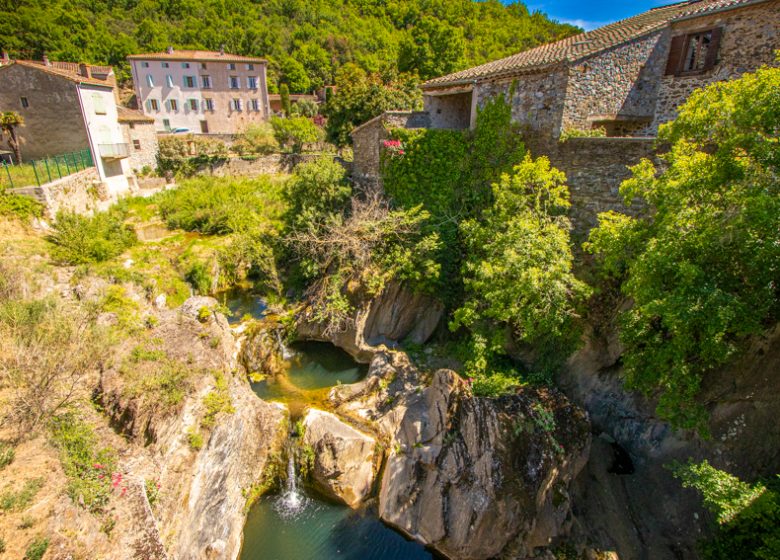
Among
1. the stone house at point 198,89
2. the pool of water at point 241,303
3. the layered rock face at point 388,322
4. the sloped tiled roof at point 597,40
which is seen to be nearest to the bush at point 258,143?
the stone house at point 198,89

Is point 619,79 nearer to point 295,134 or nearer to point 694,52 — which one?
point 694,52

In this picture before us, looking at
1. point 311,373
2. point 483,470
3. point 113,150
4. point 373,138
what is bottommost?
point 311,373

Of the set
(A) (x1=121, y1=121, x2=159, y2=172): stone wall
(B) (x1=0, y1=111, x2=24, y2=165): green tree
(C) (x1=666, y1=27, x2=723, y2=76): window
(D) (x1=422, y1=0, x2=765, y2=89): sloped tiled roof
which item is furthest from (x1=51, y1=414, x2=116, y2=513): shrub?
(A) (x1=121, y1=121, x2=159, y2=172): stone wall

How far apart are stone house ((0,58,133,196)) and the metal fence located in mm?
3007

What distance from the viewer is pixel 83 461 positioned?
23.9 feet

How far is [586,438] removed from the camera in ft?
34.8

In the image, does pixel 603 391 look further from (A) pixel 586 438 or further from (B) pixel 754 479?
(B) pixel 754 479

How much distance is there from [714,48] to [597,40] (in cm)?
368

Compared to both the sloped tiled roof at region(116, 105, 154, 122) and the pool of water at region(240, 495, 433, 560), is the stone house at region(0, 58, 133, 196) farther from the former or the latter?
the pool of water at region(240, 495, 433, 560)

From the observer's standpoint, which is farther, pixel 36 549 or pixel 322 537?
pixel 322 537

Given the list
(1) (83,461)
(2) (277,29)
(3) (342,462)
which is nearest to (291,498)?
(3) (342,462)

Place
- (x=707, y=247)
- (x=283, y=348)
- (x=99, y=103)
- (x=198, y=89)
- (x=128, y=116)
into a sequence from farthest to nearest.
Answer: (x=198, y=89) → (x=128, y=116) → (x=99, y=103) → (x=283, y=348) → (x=707, y=247)

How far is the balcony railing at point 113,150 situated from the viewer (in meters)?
24.5

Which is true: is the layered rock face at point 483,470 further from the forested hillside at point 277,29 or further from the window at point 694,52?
the forested hillside at point 277,29
